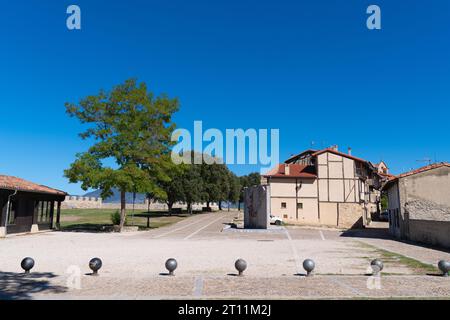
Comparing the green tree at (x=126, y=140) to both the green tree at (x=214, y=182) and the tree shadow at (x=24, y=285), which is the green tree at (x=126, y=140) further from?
the green tree at (x=214, y=182)

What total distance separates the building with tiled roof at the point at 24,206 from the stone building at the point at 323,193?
23.3 meters

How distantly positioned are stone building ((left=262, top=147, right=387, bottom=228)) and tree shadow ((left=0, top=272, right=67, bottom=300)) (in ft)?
109

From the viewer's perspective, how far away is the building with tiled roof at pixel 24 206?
989 inches

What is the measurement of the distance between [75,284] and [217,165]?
6011 centimetres

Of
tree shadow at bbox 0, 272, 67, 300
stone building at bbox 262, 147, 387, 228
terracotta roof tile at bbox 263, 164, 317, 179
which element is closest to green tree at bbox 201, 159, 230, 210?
terracotta roof tile at bbox 263, 164, 317, 179

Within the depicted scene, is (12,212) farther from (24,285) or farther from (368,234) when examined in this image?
(368,234)

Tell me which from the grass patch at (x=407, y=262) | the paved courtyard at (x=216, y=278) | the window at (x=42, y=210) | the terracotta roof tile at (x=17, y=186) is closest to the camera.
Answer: the paved courtyard at (x=216, y=278)

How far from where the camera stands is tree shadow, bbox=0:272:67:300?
7975 millimetres

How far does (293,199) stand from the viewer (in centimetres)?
4197

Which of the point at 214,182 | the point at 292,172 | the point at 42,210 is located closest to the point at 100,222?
the point at 42,210

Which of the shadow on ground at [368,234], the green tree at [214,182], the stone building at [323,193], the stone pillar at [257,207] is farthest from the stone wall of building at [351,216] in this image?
the green tree at [214,182]
